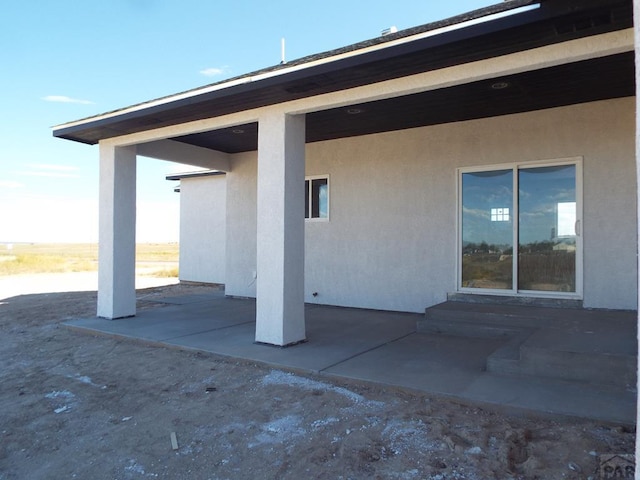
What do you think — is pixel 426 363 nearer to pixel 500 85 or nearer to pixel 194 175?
pixel 500 85

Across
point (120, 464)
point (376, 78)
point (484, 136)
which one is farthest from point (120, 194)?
point (484, 136)

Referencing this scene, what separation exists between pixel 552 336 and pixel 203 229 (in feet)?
38.0

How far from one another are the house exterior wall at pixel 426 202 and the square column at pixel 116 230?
2.95 meters

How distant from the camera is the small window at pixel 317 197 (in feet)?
30.7

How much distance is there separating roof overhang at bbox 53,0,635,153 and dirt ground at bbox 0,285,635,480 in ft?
10.4

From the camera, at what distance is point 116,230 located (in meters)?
7.92

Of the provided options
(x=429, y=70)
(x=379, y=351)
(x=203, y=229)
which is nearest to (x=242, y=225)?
(x=203, y=229)

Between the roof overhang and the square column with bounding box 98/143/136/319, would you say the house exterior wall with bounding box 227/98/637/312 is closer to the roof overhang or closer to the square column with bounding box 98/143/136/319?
the roof overhang

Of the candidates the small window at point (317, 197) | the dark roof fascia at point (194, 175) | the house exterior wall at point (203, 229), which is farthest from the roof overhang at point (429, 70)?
the house exterior wall at point (203, 229)

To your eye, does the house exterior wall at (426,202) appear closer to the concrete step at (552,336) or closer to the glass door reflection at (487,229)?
the glass door reflection at (487,229)

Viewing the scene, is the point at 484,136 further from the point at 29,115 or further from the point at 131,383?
the point at 29,115

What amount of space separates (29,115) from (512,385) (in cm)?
3980

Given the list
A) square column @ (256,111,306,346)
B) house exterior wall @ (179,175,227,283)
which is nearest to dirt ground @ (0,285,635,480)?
square column @ (256,111,306,346)

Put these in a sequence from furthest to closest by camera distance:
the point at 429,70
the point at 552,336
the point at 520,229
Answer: the point at 520,229
the point at 552,336
the point at 429,70
